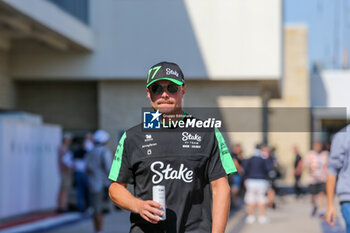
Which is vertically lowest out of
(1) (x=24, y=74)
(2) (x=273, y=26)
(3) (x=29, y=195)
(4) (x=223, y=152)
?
(3) (x=29, y=195)

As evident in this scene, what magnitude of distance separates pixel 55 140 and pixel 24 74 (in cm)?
659

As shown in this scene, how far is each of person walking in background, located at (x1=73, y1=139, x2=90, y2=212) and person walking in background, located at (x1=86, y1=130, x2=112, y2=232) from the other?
3239 millimetres

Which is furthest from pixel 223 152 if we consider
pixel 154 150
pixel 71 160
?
pixel 71 160

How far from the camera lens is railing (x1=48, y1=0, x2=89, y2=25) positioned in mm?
22172

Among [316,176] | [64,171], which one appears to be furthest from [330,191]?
[316,176]

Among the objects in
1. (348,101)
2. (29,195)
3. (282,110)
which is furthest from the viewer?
(282,110)

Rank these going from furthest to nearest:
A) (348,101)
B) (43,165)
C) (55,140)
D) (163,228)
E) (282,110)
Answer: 1. (282,110)
2. (348,101)
3. (55,140)
4. (43,165)
5. (163,228)

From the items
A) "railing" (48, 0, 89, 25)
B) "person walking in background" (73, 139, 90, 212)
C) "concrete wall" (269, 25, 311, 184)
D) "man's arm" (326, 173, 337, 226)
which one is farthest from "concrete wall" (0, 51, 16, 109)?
"man's arm" (326, 173, 337, 226)

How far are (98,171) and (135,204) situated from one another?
860cm

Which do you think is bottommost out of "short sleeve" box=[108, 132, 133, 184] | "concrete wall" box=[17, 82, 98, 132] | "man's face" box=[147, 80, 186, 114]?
"short sleeve" box=[108, 132, 133, 184]

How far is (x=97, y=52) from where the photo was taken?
24500mm

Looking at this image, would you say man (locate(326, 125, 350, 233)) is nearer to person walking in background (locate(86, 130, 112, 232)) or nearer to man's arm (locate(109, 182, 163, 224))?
man's arm (locate(109, 182, 163, 224))

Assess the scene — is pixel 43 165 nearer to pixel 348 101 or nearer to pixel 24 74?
pixel 24 74

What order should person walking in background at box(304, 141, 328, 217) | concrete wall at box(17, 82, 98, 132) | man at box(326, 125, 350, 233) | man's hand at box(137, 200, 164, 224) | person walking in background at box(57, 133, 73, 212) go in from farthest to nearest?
concrete wall at box(17, 82, 98, 132), person walking in background at box(304, 141, 328, 217), person walking in background at box(57, 133, 73, 212), man at box(326, 125, 350, 233), man's hand at box(137, 200, 164, 224)
